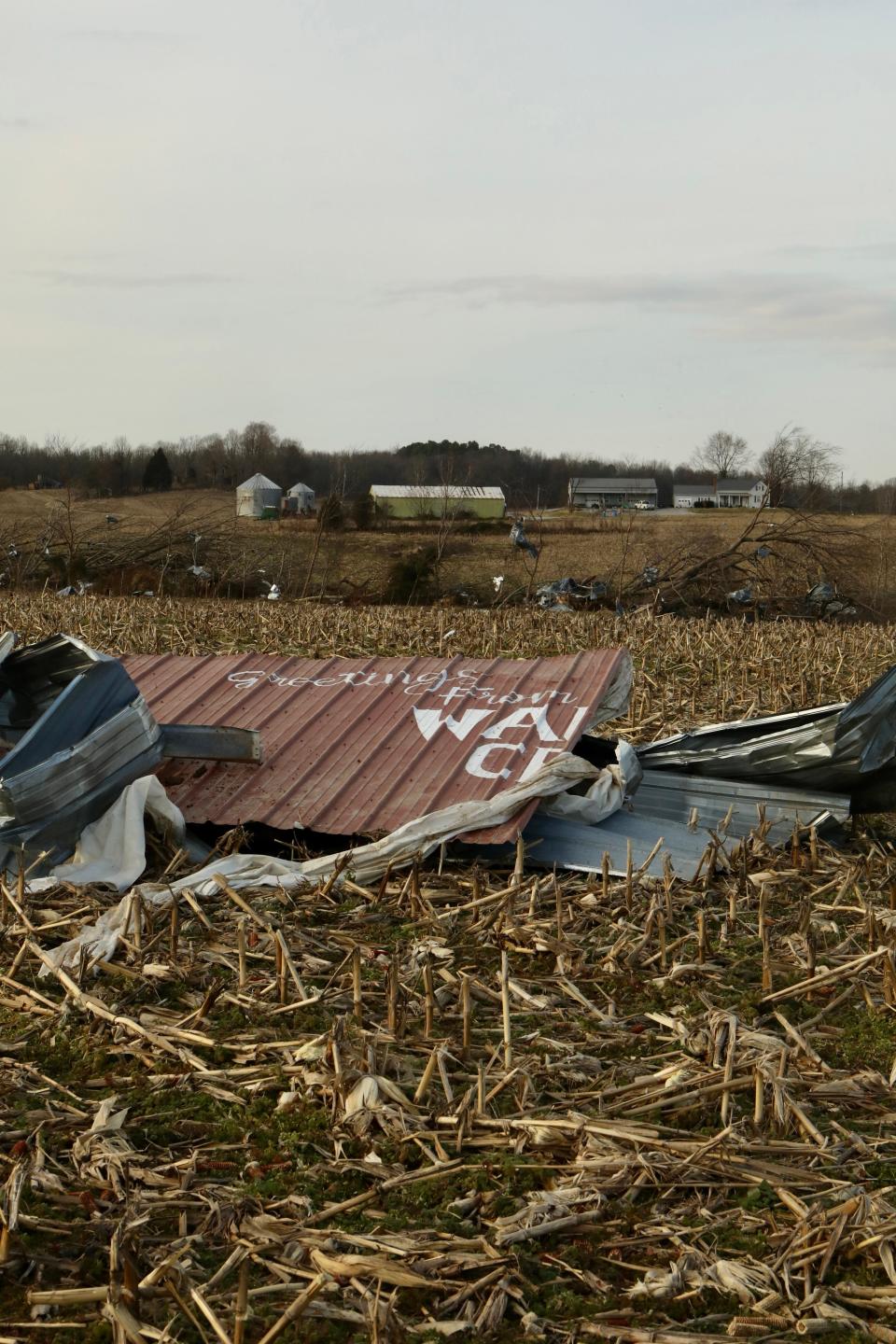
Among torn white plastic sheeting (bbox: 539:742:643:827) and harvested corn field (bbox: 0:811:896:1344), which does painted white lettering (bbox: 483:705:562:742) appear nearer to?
torn white plastic sheeting (bbox: 539:742:643:827)

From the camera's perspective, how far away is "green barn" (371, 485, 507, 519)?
48.0m

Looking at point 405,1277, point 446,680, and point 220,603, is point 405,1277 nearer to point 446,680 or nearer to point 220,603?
point 446,680

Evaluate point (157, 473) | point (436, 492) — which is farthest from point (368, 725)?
point (157, 473)

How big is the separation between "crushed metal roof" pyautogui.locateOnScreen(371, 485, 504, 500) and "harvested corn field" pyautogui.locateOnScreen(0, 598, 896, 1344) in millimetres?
39237

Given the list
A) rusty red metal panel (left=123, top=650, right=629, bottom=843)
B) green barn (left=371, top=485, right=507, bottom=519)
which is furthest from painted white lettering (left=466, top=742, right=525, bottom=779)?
green barn (left=371, top=485, right=507, bottom=519)

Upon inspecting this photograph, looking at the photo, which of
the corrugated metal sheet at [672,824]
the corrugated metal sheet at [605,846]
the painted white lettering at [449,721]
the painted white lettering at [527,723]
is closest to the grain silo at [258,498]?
the painted white lettering at [449,721]

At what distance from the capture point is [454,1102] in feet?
15.4

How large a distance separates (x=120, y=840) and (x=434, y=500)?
148ft

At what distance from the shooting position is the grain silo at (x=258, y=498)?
2510 inches

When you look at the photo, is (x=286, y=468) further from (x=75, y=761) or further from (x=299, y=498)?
(x=75, y=761)

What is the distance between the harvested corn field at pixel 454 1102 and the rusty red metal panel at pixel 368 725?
60 centimetres

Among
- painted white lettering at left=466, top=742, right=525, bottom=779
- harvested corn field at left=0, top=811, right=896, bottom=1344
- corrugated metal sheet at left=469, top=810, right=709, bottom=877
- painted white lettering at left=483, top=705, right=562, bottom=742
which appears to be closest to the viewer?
harvested corn field at left=0, top=811, right=896, bottom=1344

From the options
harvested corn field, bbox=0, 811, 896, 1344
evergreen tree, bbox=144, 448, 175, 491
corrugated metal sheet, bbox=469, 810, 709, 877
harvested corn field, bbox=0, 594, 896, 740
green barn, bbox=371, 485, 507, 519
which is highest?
evergreen tree, bbox=144, 448, 175, 491

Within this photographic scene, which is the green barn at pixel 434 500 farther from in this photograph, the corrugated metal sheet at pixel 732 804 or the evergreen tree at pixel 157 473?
the corrugated metal sheet at pixel 732 804
